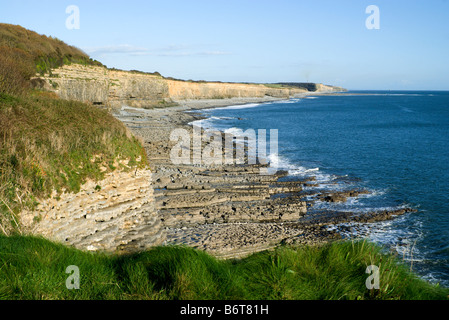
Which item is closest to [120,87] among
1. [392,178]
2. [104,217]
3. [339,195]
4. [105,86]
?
[105,86]

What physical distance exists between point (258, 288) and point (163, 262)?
4.98ft

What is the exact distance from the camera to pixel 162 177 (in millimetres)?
20922

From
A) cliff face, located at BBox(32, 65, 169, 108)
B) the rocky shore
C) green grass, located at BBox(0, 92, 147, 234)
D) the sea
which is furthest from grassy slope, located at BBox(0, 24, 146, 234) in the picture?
cliff face, located at BBox(32, 65, 169, 108)

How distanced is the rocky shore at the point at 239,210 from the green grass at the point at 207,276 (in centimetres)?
426

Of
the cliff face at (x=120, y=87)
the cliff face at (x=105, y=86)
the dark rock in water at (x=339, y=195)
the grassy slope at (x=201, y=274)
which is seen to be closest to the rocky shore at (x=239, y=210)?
the dark rock in water at (x=339, y=195)

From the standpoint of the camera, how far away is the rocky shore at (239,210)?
13.1 meters

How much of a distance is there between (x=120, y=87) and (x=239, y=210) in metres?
59.4

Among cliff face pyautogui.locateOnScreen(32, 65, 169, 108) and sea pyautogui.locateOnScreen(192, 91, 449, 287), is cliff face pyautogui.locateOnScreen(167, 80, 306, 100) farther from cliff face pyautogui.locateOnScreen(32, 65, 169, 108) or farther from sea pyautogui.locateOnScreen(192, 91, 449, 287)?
sea pyautogui.locateOnScreen(192, 91, 449, 287)

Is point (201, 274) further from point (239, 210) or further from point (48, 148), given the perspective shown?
point (239, 210)
